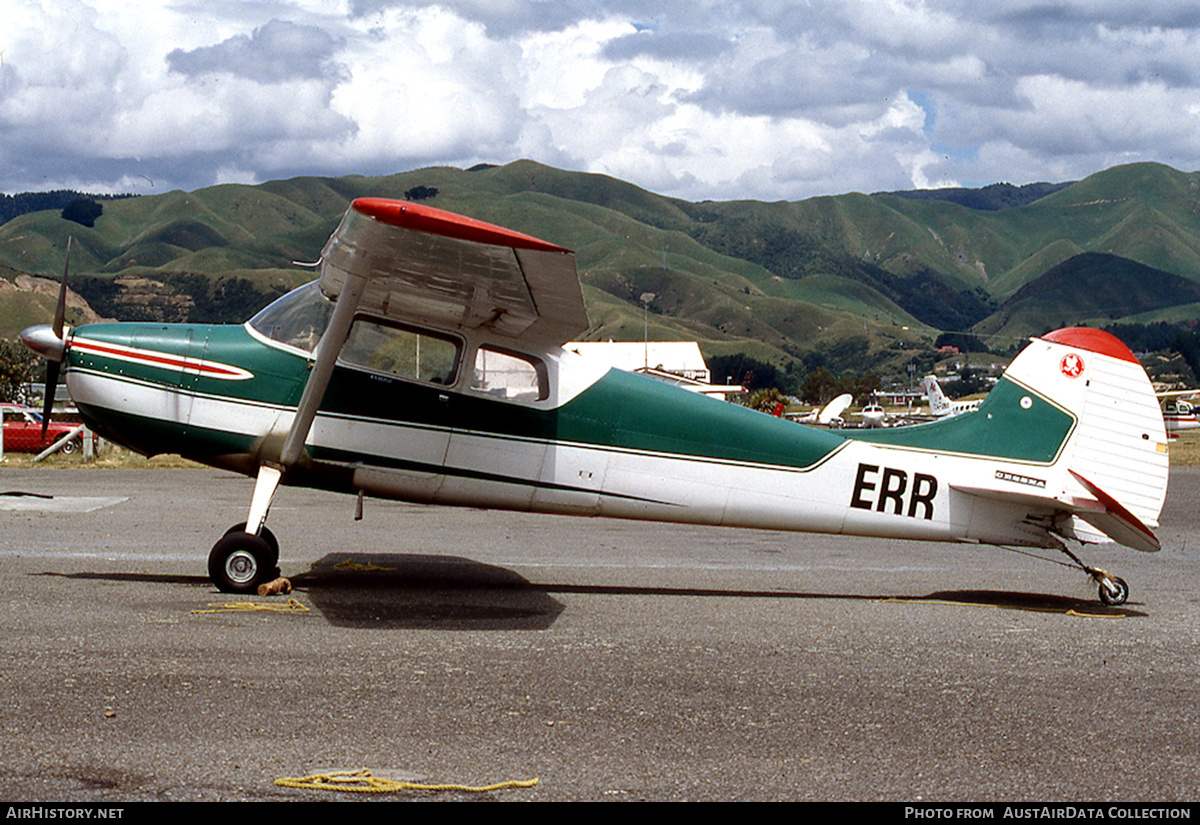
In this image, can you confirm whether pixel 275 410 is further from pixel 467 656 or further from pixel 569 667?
pixel 569 667

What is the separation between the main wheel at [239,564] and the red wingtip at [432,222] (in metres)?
3.08

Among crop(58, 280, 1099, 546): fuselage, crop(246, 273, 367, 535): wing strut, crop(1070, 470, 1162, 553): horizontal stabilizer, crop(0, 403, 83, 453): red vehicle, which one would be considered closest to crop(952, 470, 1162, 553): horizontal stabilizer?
crop(1070, 470, 1162, 553): horizontal stabilizer

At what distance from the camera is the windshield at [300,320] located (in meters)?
8.78

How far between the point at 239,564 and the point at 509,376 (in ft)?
8.55

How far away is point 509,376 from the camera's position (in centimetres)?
890

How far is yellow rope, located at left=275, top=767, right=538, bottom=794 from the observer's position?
4.30m

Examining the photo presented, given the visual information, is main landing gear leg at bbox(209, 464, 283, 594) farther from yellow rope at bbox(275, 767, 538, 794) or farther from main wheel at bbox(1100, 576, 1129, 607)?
main wheel at bbox(1100, 576, 1129, 607)

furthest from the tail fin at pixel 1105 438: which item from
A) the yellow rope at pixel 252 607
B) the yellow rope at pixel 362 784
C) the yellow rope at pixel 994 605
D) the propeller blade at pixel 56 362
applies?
the propeller blade at pixel 56 362

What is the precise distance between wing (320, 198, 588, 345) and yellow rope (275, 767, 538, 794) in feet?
→ 10.6

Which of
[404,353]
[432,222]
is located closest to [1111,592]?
[404,353]

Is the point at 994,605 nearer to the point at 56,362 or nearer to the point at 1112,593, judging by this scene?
the point at 1112,593

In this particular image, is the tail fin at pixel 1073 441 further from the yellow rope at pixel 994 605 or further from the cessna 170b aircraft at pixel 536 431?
the yellow rope at pixel 994 605

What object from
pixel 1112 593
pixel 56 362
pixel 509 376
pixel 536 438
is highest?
pixel 509 376
